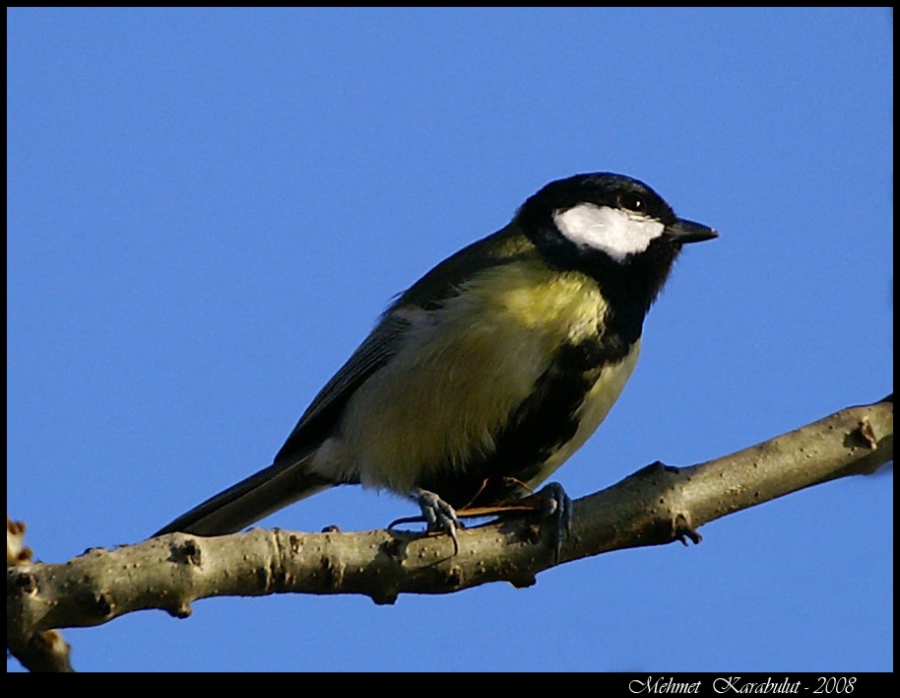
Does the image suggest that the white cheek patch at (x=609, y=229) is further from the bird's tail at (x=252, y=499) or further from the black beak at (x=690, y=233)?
the bird's tail at (x=252, y=499)

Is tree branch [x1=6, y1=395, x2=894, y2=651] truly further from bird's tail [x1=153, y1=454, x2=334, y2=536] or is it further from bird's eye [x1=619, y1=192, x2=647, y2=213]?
bird's eye [x1=619, y1=192, x2=647, y2=213]

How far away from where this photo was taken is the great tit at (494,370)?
3469 millimetres

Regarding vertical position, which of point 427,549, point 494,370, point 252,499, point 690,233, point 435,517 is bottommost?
point 427,549

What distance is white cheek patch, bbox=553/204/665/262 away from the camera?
3848 millimetres

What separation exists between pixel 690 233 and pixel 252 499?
175 cm

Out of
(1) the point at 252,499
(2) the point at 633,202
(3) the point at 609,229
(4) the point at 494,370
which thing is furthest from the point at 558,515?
(2) the point at 633,202

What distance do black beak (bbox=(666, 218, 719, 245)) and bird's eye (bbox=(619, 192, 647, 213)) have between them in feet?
0.39

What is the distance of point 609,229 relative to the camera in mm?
3936

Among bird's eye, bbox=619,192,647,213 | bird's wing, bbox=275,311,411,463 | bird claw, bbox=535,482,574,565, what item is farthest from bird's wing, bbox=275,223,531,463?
bird claw, bbox=535,482,574,565

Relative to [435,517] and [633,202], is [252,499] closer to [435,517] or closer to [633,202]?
[435,517]

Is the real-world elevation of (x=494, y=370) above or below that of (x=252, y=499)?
above
